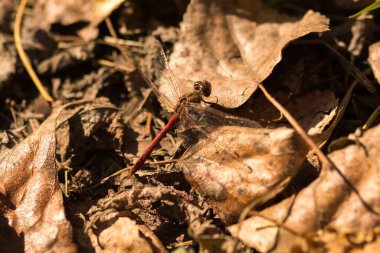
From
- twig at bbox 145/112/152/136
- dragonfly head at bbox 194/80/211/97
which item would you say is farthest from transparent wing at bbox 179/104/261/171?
twig at bbox 145/112/152/136

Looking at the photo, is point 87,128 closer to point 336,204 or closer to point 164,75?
point 164,75

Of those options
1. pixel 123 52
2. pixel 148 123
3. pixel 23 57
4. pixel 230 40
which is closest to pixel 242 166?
pixel 148 123

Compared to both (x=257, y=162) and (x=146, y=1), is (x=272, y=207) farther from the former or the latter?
(x=146, y=1)

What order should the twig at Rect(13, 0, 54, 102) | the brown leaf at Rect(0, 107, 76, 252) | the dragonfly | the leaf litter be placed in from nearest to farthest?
the leaf litter, the brown leaf at Rect(0, 107, 76, 252), the dragonfly, the twig at Rect(13, 0, 54, 102)

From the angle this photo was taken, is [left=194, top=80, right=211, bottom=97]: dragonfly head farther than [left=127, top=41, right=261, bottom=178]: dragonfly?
Yes

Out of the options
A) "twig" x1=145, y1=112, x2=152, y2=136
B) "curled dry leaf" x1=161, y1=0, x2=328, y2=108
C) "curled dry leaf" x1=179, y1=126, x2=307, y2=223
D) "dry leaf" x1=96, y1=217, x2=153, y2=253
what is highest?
"curled dry leaf" x1=161, y1=0, x2=328, y2=108

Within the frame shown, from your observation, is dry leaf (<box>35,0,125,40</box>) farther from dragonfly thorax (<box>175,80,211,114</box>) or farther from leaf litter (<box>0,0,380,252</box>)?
dragonfly thorax (<box>175,80,211,114</box>)
